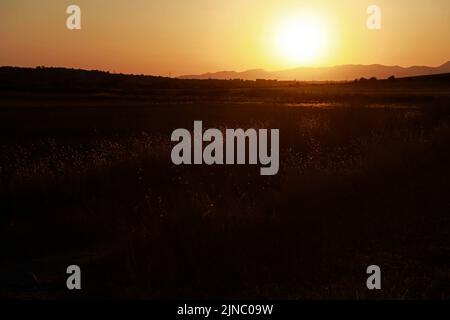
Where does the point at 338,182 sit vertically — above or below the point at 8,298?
above

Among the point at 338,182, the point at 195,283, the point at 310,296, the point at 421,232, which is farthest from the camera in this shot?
the point at 338,182

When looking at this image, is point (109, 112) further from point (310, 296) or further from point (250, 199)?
point (310, 296)

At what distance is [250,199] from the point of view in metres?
8.17

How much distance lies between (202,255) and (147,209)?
2266mm

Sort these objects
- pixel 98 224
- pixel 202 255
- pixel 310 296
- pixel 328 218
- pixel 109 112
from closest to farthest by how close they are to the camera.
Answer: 1. pixel 310 296
2. pixel 202 255
3. pixel 328 218
4. pixel 98 224
5. pixel 109 112

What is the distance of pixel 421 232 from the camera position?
6574 millimetres

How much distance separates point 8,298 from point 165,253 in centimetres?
175

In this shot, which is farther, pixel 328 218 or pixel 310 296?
pixel 328 218

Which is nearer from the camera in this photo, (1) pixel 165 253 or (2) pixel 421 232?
(1) pixel 165 253

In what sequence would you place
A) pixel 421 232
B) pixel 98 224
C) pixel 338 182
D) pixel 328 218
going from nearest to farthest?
1. pixel 421 232
2. pixel 328 218
3. pixel 98 224
4. pixel 338 182
